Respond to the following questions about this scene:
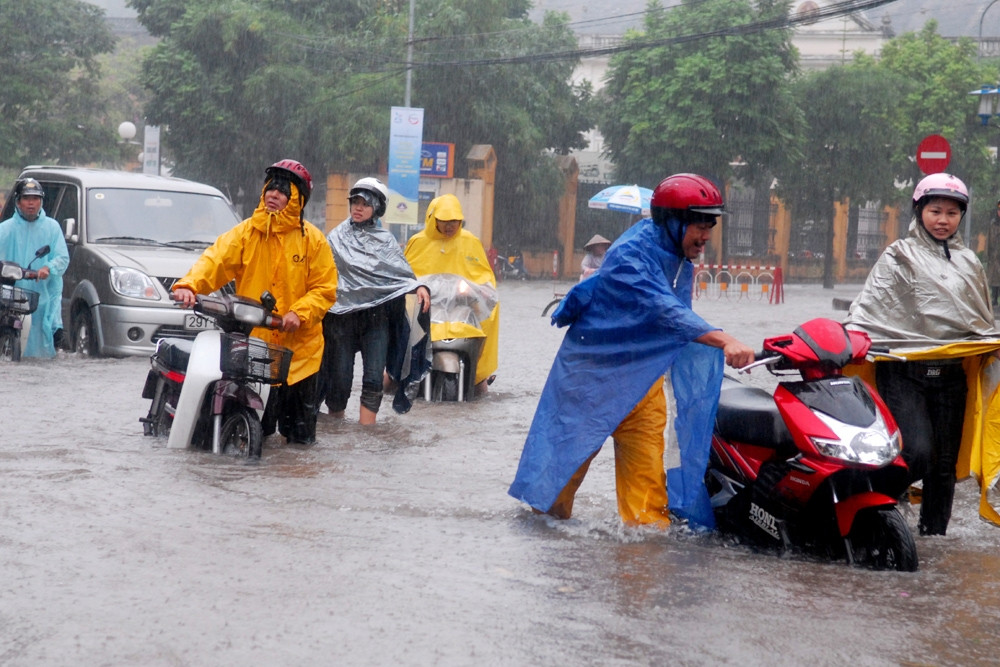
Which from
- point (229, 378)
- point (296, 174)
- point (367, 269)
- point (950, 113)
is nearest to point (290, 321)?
point (229, 378)

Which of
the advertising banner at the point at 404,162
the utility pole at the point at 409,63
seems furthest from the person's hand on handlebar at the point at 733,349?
the utility pole at the point at 409,63

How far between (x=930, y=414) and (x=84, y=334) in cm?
869

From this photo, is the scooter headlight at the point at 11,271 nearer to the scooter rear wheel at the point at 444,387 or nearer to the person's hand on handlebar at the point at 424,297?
the scooter rear wheel at the point at 444,387

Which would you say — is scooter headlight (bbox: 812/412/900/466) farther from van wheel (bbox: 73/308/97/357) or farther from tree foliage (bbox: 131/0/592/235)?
tree foliage (bbox: 131/0/592/235)

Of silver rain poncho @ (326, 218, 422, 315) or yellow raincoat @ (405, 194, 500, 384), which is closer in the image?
silver rain poncho @ (326, 218, 422, 315)

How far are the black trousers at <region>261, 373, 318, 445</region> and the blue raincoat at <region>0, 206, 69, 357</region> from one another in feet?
16.2

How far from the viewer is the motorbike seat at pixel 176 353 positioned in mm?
7414

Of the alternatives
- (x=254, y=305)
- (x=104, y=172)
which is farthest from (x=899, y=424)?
(x=104, y=172)

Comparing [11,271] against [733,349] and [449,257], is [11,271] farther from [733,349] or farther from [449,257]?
[733,349]

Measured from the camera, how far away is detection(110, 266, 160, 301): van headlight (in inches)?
466

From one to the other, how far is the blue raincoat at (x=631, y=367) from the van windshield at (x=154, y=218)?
7.84m

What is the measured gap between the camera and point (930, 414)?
226 inches

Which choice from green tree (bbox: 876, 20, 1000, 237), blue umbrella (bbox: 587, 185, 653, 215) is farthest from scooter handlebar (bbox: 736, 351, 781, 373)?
green tree (bbox: 876, 20, 1000, 237)

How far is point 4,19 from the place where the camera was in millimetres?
33312
